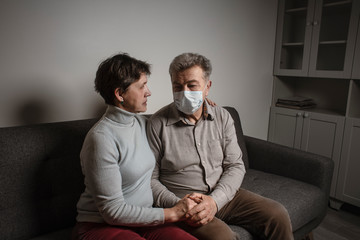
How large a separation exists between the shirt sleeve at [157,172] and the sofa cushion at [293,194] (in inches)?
23.3

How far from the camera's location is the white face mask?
1355mm

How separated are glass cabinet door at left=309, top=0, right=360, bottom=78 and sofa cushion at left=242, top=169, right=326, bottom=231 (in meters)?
1.11

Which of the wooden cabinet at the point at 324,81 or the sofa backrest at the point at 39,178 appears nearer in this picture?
the sofa backrest at the point at 39,178

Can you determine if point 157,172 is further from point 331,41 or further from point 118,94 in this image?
point 331,41

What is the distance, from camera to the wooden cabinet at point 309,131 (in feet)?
7.70

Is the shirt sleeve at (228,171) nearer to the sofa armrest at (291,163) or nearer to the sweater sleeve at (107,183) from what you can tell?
the sweater sleeve at (107,183)

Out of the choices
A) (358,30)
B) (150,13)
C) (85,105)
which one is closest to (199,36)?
(150,13)

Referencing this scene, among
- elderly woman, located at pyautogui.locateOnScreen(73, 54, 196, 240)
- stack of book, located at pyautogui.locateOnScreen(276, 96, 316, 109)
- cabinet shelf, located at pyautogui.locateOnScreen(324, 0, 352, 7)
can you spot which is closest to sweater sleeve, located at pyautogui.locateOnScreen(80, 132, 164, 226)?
elderly woman, located at pyautogui.locateOnScreen(73, 54, 196, 240)

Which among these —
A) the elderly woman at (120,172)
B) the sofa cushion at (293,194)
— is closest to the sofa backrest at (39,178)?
the elderly woman at (120,172)

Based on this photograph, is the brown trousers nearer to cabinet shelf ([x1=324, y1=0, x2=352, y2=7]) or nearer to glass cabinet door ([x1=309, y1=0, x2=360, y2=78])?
glass cabinet door ([x1=309, y1=0, x2=360, y2=78])

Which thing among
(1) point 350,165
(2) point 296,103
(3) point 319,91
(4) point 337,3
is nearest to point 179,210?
(1) point 350,165

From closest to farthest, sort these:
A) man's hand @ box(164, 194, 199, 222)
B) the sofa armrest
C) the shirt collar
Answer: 1. man's hand @ box(164, 194, 199, 222)
2. the shirt collar
3. the sofa armrest

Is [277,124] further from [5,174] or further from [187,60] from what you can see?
[5,174]

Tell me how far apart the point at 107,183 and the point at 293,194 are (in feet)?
3.63
